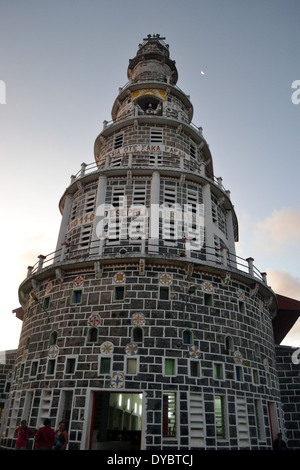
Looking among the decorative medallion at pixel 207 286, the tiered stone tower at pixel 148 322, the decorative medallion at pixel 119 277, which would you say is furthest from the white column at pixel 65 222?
the decorative medallion at pixel 207 286

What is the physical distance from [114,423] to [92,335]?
372 inches

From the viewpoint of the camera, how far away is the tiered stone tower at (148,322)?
14086mm

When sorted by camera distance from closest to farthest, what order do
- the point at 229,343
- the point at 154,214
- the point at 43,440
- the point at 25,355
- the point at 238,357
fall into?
the point at 43,440 → the point at 238,357 → the point at 229,343 → the point at 25,355 → the point at 154,214

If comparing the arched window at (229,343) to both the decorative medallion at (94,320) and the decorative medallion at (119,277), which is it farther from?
the decorative medallion at (94,320)

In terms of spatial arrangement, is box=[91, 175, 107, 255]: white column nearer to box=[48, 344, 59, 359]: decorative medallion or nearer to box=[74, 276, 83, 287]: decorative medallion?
box=[74, 276, 83, 287]: decorative medallion

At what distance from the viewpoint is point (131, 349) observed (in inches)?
575

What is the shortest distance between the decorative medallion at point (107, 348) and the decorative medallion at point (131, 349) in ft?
2.14

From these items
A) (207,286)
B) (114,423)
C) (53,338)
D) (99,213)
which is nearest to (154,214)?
(99,213)

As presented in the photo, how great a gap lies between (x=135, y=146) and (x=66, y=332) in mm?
12633

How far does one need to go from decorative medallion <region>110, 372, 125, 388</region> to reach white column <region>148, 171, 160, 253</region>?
5.92 meters

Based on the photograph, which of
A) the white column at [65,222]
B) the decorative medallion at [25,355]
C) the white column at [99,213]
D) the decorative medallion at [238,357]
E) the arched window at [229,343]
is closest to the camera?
the decorative medallion at [238,357]

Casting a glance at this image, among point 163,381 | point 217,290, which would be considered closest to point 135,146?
point 217,290

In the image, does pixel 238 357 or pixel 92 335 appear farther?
pixel 238 357

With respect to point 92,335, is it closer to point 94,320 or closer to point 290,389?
point 94,320
